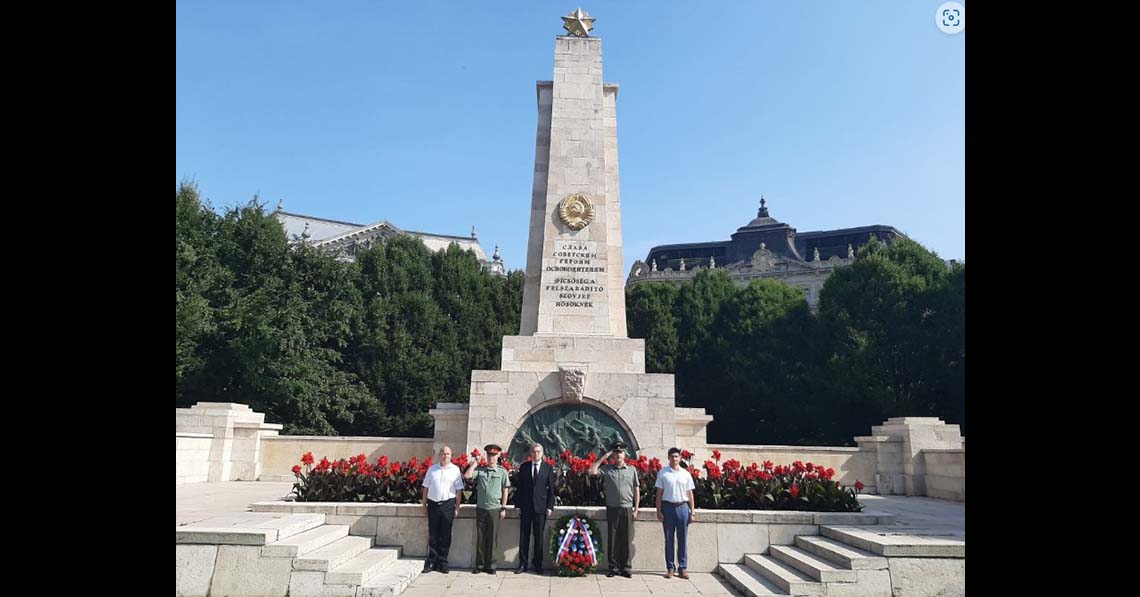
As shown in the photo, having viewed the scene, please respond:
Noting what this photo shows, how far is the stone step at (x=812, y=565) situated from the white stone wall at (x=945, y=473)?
10.1 metres

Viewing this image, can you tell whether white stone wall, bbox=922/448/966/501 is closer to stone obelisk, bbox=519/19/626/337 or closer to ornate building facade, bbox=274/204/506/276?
stone obelisk, bbox=519/19/626/337

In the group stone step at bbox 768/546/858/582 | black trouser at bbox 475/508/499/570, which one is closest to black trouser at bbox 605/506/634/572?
black trouser at bbox 475/508/499/570

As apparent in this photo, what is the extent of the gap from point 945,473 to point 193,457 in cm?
2009

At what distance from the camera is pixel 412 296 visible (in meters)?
37.8

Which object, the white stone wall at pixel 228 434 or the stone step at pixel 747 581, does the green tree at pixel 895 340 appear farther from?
the stone step at pixel 747 581

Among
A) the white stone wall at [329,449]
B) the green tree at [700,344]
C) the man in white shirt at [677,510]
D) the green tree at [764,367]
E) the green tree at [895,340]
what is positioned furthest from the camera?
the green tree at [700,344]

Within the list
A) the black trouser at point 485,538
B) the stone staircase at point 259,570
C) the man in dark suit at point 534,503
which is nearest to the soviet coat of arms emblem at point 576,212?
the man in dark suit at point 534,503

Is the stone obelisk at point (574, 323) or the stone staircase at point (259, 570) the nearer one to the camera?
the stone staircase at point (259, 570)

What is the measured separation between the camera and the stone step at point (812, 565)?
874cm

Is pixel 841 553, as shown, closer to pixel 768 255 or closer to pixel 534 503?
pixel 534 503

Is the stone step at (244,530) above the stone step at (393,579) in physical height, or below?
above

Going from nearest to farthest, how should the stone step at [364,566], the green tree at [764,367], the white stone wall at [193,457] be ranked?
the stone step at [364,566] < the white stone wall at [193,457] < the green tree at [764,367]

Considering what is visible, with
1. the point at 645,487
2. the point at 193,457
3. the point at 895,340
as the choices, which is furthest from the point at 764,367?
the point at 645,487
